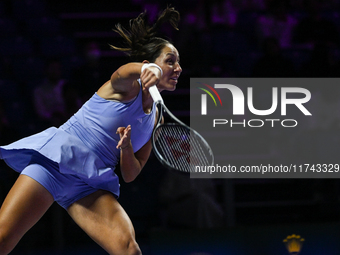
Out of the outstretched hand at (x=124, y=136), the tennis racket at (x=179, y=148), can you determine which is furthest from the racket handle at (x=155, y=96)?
the tennis racket at (x=179, y=148)

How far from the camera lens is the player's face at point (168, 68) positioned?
254 cm

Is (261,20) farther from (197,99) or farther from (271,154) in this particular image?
(271,154)

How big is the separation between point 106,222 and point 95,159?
337 mm

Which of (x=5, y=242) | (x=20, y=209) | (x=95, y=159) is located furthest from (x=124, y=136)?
(x=5, y=242)

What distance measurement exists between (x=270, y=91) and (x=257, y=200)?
4.02 ft

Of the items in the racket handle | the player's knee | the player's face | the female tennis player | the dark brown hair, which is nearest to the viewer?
the racket handle

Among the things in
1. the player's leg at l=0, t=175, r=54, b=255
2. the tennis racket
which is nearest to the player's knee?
the player's leg at l=0, t=175, r=54, b=255

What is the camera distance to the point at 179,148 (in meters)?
2.81

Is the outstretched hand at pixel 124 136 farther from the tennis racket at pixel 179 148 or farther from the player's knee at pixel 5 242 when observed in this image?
the player's knee at pixel 5 242

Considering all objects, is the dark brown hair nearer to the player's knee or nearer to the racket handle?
the racket handle

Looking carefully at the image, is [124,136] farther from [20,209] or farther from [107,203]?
[20,209]

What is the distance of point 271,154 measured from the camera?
5051 mm

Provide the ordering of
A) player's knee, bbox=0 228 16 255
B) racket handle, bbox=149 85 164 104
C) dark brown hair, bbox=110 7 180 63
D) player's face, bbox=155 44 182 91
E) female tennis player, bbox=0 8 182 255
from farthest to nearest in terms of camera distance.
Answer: dark brown hair, bbox=110 7 180 63
player's face, bbox=155 44 182 91
female tennis player, bbox=0 8 182 255
player's knee, bbox=0 228 16 255
racket handle, bbox=149 85 164 104

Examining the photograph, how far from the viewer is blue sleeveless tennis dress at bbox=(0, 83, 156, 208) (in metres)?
2.48
